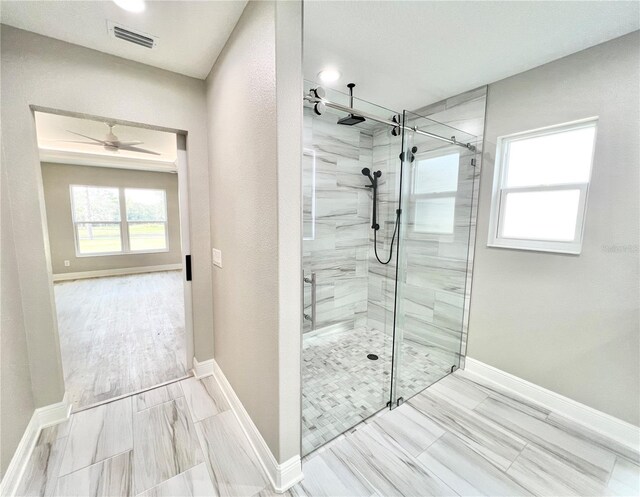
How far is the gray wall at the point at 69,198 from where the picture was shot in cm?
535

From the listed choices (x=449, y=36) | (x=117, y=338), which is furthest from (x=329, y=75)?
(x=117, y=338)

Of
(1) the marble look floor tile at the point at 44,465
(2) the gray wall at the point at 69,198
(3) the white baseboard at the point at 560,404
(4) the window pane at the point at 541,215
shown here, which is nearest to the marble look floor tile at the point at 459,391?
(3) the white baseboard at the point at 560,404

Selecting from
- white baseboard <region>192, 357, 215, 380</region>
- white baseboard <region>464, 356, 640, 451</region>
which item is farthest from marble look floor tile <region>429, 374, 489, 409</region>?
white baseboard <region>192, 357, 215, 380</region>

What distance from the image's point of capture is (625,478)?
4.76 feet

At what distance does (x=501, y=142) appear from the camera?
215cm

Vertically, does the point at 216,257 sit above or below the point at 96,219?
below

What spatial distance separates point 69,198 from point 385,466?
7327 millimetres

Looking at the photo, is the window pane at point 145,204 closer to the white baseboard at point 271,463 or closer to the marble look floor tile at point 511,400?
the white baseboard at point 271,463

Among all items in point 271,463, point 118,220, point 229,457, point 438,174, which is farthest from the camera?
point 118,220

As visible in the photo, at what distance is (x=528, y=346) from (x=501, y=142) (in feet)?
5.46

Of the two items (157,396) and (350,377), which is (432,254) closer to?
(350,377)

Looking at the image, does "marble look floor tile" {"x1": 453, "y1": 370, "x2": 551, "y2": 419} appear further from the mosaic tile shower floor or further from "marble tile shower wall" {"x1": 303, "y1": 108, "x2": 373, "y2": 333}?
"marble tile shower wall" {"x1": 303, "y1": 108, "x2": 373, "y2": 333}

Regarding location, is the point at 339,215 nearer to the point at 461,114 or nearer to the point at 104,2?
the point at 461,114

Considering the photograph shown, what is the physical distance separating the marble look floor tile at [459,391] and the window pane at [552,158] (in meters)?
1.74
